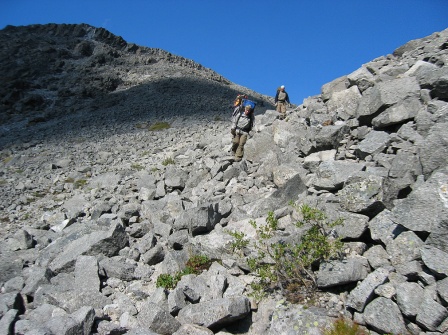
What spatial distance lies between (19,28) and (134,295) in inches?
4285

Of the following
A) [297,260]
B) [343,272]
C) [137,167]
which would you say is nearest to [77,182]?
[137,167]

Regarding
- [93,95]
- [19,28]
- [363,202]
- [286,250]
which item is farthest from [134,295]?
[19,28]

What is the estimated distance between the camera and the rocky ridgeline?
230 inches

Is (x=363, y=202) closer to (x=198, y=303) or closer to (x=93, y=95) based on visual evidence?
(x=198, y=303)

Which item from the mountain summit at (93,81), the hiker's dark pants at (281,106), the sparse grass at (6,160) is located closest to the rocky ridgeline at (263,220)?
the hiker's dark pants at (281,106)

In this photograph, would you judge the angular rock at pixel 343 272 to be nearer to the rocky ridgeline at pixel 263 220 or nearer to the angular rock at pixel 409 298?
the rocky ridgeline at pixel 263 220

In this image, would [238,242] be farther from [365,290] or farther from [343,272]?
[365,290]

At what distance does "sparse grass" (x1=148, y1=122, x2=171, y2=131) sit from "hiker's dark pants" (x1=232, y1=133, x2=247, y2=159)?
1898cm

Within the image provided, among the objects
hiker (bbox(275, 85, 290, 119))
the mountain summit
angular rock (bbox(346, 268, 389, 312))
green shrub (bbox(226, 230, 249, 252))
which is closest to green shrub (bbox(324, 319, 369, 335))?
angular rock (bbox(346, 268, 389, 312))

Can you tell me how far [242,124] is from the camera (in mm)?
14383

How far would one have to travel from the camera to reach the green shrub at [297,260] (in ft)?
21.8

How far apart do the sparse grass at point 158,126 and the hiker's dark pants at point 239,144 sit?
18982 millimetres

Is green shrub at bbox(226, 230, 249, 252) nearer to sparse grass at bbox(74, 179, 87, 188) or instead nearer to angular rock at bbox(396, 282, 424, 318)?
angular rock at bbox(396, 282, 424, 318)

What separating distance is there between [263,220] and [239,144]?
5.75m
